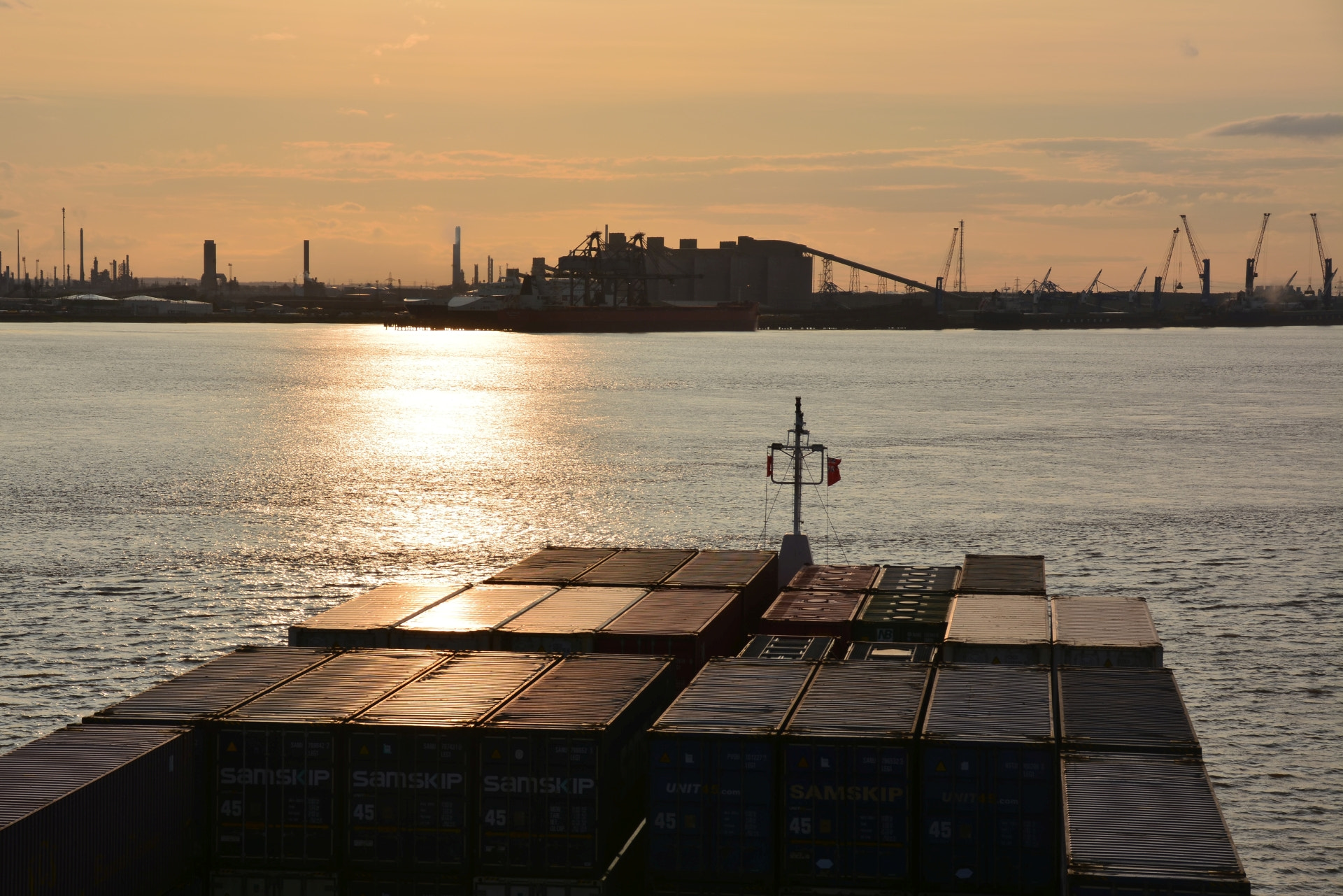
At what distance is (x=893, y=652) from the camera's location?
28250mm

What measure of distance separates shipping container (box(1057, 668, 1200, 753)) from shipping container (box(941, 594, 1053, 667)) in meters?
2.17

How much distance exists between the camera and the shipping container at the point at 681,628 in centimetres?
2797

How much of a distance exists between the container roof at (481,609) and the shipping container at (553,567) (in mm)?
808

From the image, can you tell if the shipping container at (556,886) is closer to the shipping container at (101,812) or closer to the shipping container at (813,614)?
the shipping container at (101,812)

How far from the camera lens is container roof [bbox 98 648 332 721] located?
21.8 meters

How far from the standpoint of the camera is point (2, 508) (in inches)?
2894

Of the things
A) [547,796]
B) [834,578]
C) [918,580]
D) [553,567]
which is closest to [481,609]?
[553,567]

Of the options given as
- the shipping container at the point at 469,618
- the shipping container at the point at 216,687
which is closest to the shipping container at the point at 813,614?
the shipping container at the point at 469,618

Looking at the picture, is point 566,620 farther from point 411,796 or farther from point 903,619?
point 411,796

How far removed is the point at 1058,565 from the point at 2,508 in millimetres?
55710

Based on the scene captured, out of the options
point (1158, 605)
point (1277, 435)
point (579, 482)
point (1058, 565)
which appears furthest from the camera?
point (1277, 435)

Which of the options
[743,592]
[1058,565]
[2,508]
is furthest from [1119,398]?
[743,592]

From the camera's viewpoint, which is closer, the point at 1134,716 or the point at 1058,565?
the point at 1134,716

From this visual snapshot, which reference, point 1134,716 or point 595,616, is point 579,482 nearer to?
point 595,616
